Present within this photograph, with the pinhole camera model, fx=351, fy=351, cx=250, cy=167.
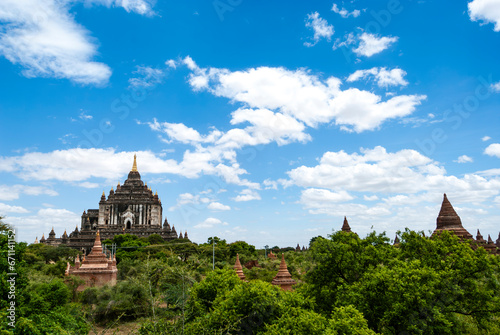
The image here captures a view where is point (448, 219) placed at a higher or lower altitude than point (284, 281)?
higher

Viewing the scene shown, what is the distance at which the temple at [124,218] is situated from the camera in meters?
72.2

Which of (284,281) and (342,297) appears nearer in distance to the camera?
(342,297)

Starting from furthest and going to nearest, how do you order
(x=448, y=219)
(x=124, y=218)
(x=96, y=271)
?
1. (x=124, y=218)
2. (x=448, y=219)
3. (x=96, y=271)

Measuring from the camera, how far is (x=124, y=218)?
77625 mm

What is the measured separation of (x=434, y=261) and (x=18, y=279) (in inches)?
751

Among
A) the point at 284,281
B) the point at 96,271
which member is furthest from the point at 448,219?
the point at 96,271

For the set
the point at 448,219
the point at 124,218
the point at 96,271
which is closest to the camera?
the point at 96,271

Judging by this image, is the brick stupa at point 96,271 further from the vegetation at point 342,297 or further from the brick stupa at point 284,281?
the brick stupa at point 284,281

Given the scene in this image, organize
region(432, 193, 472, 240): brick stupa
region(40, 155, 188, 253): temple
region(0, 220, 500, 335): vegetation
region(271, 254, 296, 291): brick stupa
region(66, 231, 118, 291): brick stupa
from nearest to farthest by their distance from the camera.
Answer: region(0, 220, 500, 335): vegetation → region(271, 254, 296, 291): brick stupa → region(66, 231, 118, 291): brick stupa → region(432, 193, 472, 240): brick stupa → region(40, 155, 188, 253): temple

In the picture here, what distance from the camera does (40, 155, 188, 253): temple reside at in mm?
72250

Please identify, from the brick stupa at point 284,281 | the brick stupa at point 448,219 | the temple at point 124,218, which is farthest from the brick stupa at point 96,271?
the temple at point 124,218

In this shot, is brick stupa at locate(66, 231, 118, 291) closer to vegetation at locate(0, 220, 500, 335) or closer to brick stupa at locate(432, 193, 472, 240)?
vegetation at locate(0, 220, 500, 335)

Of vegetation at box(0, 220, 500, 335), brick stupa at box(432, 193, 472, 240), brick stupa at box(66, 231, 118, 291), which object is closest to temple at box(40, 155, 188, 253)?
brick stupa at box(66, 231, 118, 291)

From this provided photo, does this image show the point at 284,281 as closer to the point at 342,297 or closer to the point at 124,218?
the point at 342,297
